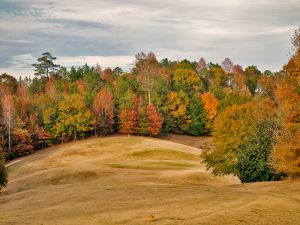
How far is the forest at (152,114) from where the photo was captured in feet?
184

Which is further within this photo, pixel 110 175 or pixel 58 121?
pixel 58 121

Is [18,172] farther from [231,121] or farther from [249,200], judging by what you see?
[249,200]

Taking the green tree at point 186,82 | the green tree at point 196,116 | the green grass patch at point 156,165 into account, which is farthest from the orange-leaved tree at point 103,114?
the green grass patch at point 156,165

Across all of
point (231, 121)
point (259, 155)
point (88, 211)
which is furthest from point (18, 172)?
point (88, 211)

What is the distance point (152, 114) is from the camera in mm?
126438

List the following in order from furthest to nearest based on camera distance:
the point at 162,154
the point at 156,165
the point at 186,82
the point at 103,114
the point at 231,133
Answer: the point at 186,82
the point at 103,114
the point at 162,154
the point at 156,165
the point at 231,133

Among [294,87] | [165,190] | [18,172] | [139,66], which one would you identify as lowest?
[18,172]

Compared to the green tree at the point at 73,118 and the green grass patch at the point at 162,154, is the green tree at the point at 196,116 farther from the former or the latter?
the green grass patch at the point at 162,154

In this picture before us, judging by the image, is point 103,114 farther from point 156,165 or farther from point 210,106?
point 156,165

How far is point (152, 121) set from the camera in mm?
125812

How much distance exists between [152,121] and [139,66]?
4396cm

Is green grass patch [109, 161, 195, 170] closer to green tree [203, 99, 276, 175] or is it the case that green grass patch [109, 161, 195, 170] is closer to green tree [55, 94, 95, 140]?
green tree [203, 99, 276, 175]

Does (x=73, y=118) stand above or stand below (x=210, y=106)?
below

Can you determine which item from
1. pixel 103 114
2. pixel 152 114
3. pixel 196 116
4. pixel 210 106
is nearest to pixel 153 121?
pixel 152 114
